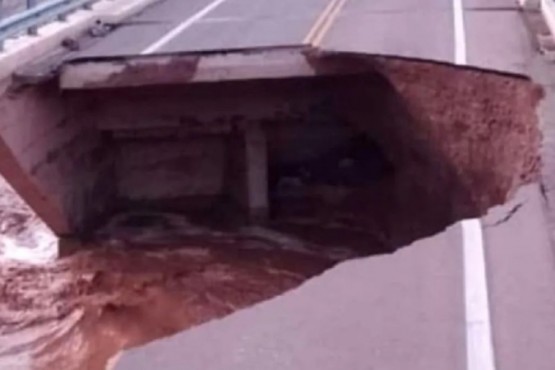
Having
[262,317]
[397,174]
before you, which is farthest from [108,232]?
[262,317]

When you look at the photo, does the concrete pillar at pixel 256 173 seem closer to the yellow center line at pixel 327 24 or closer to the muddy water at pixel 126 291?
the muddy water at pixel 126 291

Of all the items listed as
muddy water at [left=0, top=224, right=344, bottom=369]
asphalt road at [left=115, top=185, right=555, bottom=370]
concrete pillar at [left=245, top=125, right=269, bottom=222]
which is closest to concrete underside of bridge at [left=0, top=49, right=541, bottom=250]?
concrete pillar at [left=245, top=125, right=269, bottom=222]

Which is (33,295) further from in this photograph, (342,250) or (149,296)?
(342,250)

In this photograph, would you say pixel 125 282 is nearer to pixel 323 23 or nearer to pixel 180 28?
pixel 180 28

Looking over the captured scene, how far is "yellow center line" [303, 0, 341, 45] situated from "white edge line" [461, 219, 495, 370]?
23.6ft

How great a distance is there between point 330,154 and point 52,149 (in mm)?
4606

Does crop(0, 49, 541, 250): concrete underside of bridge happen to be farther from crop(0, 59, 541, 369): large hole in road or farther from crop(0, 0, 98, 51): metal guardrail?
crop(0, 0, 98, 51): metal guardrail

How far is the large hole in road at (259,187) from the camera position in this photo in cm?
1350

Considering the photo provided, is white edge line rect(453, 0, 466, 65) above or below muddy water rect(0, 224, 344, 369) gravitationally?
above

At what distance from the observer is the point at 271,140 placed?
18047 millimetres

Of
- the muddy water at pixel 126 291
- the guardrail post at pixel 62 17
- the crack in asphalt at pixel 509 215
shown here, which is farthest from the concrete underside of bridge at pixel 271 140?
the crack in asphalt at pixel 509 215

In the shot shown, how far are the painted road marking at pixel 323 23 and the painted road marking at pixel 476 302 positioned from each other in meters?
7.13

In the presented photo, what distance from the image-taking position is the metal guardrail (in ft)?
47.1

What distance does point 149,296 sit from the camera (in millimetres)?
14375
